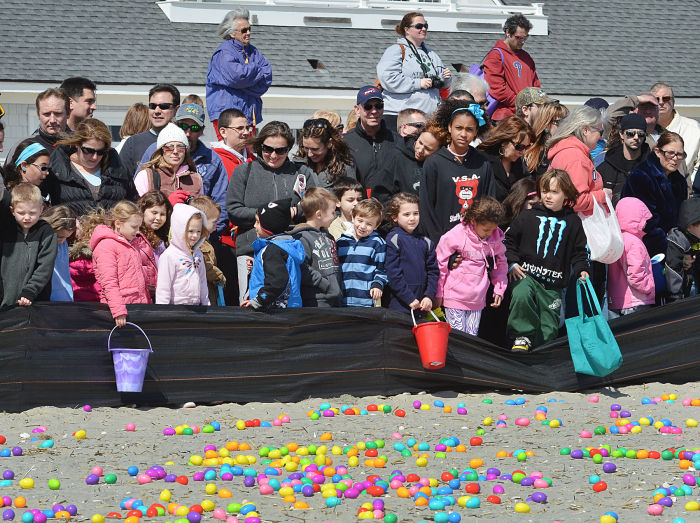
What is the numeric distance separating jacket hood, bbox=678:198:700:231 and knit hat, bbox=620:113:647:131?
1.04 m

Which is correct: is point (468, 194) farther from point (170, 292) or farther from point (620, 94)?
point (620, 94)

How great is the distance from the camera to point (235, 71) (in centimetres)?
1233

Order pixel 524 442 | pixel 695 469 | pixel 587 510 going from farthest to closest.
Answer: pixel 524 442
pixel 695 469
pixel 587 510

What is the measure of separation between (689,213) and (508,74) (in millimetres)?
3511

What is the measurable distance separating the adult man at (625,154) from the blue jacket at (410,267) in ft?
8.78

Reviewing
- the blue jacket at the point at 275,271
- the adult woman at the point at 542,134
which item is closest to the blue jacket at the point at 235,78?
the adult woman at the point at 542,134

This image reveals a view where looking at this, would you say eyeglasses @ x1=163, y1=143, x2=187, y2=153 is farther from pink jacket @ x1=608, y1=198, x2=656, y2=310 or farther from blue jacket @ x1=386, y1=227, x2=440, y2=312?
pink jacket @ x1=608, y1=198, x2=656, y2=310

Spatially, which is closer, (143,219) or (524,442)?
(524,442)

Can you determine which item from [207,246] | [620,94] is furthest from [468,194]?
[620,94]

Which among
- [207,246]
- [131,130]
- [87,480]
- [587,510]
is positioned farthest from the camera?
[131,130]

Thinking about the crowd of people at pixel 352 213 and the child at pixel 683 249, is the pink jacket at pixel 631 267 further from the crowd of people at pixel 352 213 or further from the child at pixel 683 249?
the child at pixel 683 249

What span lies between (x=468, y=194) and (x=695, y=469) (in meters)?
3.49

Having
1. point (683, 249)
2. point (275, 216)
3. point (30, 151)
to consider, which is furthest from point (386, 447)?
point (683, 249)

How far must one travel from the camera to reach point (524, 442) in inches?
338
